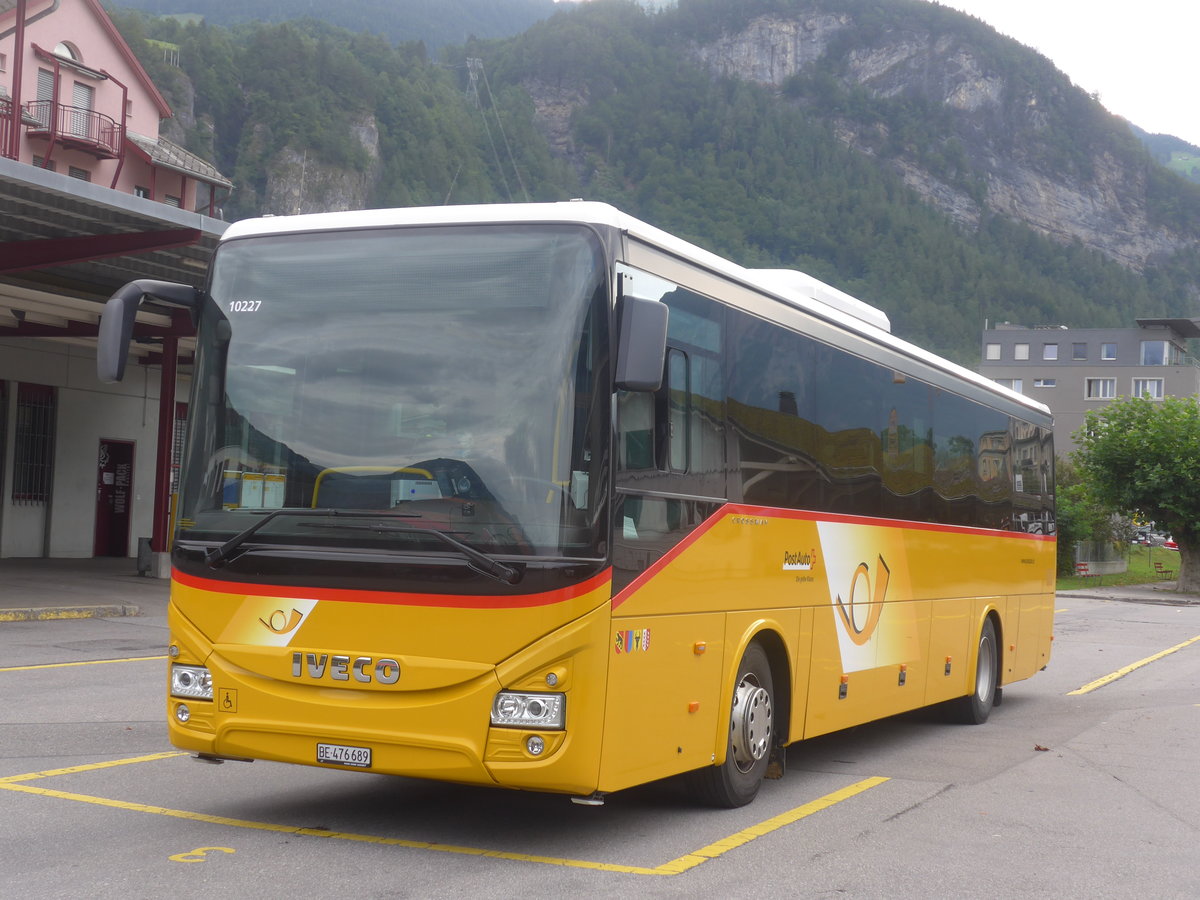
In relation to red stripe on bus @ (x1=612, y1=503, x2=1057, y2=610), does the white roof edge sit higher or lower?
higher

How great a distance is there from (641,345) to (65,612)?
14317 millimetres

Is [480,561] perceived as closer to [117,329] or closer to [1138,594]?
[117,329]

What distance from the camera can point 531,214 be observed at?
6469 mm

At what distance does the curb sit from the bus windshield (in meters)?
12.1

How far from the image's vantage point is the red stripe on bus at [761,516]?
6559 millimetres

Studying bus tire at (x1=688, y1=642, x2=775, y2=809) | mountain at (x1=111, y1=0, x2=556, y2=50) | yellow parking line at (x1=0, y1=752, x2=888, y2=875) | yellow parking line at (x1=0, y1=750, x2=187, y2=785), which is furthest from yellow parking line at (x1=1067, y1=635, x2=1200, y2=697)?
mountain at (x1=111, y1=0, x2=556, y2=50)

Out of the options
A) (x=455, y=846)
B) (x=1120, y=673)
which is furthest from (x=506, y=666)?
(x=1120, y=673)

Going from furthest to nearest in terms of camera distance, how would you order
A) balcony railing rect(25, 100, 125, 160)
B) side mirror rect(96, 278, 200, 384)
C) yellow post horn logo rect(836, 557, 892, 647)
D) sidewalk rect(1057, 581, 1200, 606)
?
balcony railing rect(25, 100, 125, 160) → sidewalk rect(1057, 581, 1200, 606) → yellow post horn logo rect(836, 557, 892, 647) → side mirror rect(96, 278, 200, 384)

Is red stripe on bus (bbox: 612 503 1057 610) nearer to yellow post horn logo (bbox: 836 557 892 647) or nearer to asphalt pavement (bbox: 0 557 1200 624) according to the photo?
yellow post horn logo (bbox: 836 557 892 647)

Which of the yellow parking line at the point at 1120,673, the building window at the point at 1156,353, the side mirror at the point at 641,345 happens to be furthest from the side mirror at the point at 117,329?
the building window at the point at 1156,353

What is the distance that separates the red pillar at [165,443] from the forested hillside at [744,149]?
67.8 metres

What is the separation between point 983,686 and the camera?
12.6 meters

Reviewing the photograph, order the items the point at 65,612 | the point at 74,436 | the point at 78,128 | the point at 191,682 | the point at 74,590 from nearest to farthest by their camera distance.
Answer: the point at 191,682 → the point at 65,612 → the point at 74,590 → the point at 74,436 → the point at 78,128

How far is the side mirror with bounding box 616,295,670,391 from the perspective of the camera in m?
6.20
